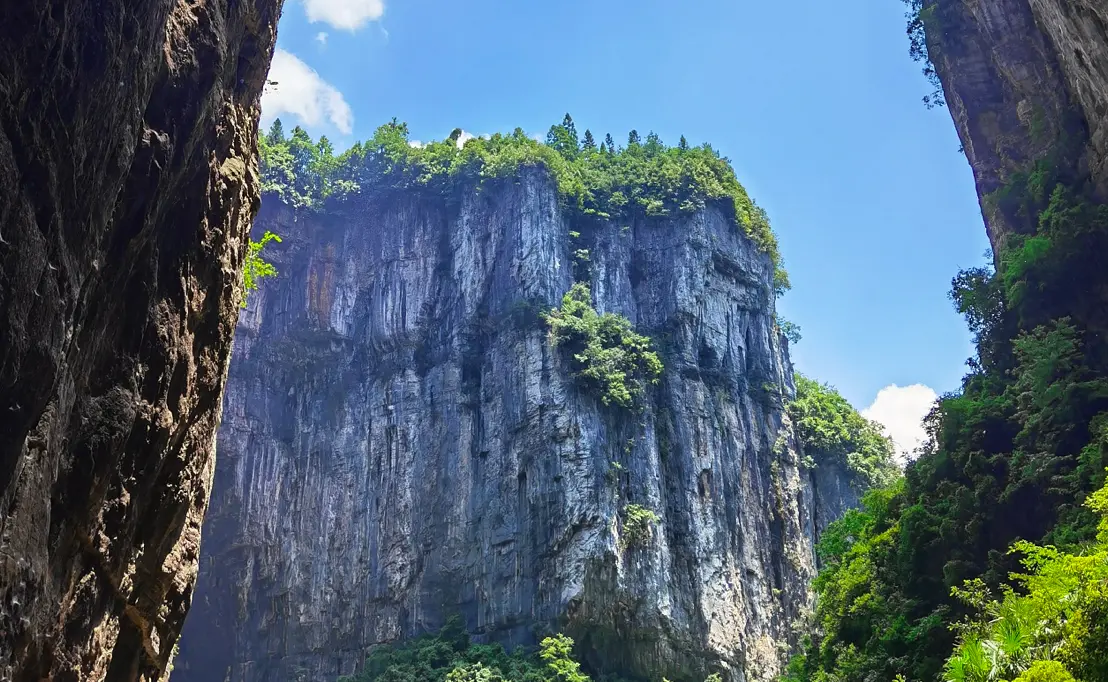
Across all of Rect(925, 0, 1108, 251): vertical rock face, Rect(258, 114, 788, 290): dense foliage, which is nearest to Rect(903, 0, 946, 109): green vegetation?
Rect(925, 0, 1108, 251): vertical rock face

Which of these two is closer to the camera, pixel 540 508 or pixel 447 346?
pixel 540 508

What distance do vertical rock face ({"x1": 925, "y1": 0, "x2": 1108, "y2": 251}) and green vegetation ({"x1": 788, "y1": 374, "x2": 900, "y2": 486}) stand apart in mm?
20203

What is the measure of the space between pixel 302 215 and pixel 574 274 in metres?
13.0

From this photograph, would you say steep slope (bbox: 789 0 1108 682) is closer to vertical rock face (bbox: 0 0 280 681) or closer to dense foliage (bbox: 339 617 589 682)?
dense foliage (bbox: 339 617 589 682)

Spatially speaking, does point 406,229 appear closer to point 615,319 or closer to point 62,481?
point 615,319

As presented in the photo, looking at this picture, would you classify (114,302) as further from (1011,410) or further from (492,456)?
(492,456)

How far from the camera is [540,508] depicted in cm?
3394

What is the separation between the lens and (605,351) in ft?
120

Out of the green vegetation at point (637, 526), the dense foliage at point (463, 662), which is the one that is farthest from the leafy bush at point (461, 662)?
the green vegetation at point (637, 526)

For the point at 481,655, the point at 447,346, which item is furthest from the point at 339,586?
the point at 447,346

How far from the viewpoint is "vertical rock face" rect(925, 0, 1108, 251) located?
16625 mm

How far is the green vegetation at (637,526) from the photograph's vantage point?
33.3m

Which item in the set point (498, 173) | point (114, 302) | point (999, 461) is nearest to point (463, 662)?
point (999, 461)

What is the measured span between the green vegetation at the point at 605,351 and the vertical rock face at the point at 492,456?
0.63m
